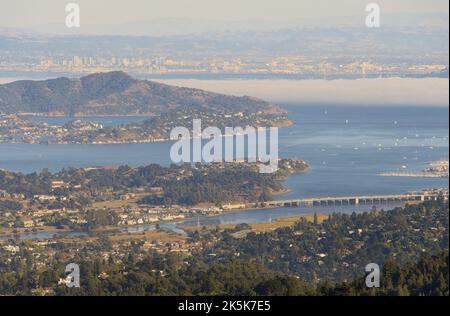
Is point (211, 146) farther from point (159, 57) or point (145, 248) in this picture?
point (159, 57)

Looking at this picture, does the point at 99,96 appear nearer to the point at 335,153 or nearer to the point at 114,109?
the point at 114,109

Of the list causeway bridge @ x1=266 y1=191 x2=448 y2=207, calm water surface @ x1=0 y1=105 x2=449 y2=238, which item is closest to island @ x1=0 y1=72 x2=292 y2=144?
calm water surface @ x1=0 y1=105 x2=449 y2=238

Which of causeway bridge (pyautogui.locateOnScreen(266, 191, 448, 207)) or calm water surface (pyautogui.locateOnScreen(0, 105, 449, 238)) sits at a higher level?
causeway bridge (pyautogui.locateOnScreen(266, 191, 448, 207))

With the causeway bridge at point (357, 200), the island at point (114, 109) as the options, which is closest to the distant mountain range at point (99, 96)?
the island at point (114, 109)

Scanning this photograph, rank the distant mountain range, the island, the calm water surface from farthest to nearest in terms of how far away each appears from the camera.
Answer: the distant mountain range
the island
the calm water surface

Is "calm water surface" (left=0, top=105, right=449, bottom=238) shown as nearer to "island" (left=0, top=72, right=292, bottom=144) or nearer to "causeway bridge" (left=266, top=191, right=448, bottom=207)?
"causeway bridge" (left=266, top=191, right=448, bottom=207)

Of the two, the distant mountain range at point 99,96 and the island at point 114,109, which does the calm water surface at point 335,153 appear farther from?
the distant mountain range at point 99,96

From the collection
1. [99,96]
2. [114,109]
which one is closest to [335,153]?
[114,109]

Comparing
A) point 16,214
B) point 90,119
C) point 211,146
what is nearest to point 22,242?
point 16,214
